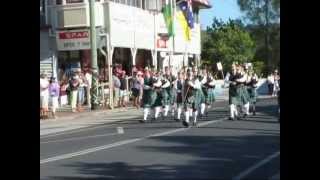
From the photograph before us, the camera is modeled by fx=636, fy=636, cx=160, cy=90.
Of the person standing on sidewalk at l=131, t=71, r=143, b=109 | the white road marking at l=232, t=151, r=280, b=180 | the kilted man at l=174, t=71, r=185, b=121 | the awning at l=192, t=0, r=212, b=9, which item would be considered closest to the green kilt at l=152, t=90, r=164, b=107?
the kilted man at l=174, t=71, r=185, b=121

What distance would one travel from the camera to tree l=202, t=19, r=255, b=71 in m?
47.4

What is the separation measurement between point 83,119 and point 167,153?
13.1 m

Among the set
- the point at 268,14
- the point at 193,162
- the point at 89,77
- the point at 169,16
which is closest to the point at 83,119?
the point at 89,77

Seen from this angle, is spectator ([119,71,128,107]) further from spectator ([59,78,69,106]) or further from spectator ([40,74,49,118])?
spectator ([40,74,49,118])

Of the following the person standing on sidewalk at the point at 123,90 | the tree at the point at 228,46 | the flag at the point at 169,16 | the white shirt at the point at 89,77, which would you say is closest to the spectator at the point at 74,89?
the white shirt at the point at 89,77

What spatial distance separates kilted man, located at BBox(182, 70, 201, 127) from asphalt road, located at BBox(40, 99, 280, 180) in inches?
26.3

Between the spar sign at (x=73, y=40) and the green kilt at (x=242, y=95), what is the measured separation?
40.0 ft

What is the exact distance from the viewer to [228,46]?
5303 cm

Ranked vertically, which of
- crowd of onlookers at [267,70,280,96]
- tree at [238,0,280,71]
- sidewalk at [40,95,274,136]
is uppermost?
tree at [238,0,280,71]

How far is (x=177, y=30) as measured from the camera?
4462 centimetres

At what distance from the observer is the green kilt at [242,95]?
68.0 ft

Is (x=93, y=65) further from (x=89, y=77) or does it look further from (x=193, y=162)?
(x=193, y=162)
